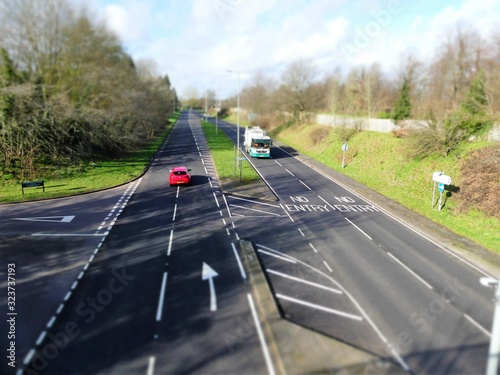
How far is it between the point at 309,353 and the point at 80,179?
2419cm

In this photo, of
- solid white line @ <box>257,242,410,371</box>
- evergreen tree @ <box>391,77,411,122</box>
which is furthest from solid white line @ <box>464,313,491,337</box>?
evergreen tree @ <box>391,77,411,122</box>

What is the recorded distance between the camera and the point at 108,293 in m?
10.6

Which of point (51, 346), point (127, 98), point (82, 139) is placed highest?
point (127, 98)

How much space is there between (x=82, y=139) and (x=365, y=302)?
100ft

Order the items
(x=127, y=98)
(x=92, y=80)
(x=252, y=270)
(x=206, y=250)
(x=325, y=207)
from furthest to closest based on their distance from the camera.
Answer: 1. (x=127, y=98)
2. (x=92, y=80)
3. (x=325, y=207)
4. (x=206, y=250)
5. (x=252, y=270)

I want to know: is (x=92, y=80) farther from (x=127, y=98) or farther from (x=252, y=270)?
(x=252, y=270)

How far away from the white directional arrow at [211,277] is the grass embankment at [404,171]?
12761 millimetres

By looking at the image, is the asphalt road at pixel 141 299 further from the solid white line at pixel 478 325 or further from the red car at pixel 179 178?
the solid white line at pixel 478 325

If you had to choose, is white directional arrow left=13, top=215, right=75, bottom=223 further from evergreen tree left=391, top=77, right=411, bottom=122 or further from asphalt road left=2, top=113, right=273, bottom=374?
evergreen tree left=391, top=77, right=411, bottom=122

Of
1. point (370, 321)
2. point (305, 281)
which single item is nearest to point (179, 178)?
point (305, 281)

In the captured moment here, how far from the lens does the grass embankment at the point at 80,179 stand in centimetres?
2180

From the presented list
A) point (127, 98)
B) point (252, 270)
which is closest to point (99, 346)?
point (252, 270)

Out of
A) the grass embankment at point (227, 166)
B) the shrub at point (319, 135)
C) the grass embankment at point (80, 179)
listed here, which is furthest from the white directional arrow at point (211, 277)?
the shrub at point (319, 135)

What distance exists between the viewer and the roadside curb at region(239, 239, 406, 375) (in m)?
7.47
